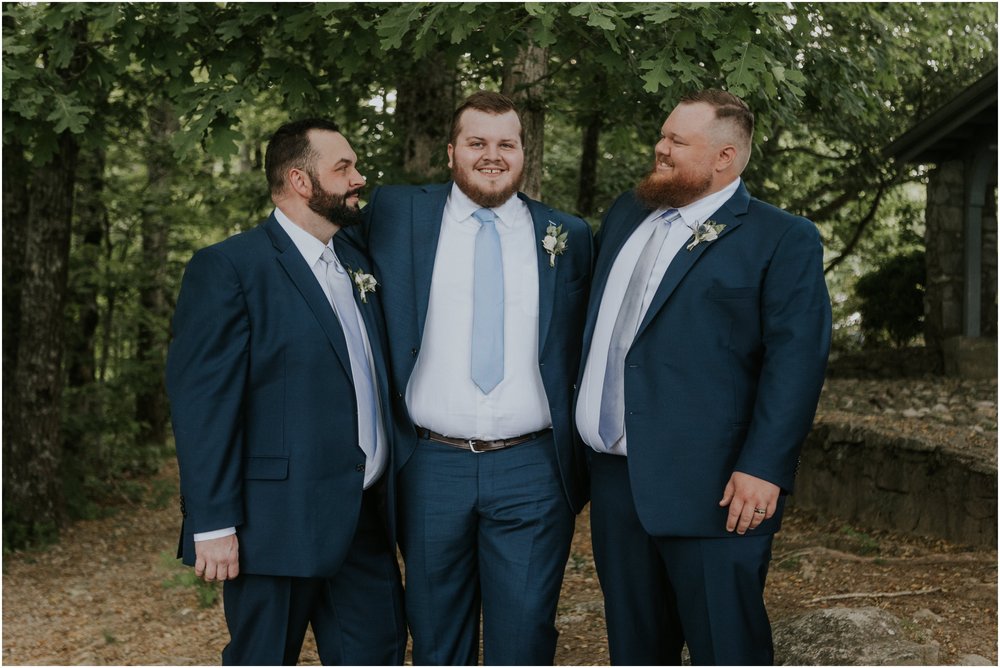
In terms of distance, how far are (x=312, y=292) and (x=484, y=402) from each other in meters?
0.68

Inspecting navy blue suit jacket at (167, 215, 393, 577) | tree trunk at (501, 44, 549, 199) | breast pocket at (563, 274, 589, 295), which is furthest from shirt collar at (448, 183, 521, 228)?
tree trunk at (501, 44, 549, 199)

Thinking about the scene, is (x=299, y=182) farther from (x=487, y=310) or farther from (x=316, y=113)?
(x=316, y=113)

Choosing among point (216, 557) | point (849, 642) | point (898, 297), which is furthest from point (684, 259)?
point (898, 297)

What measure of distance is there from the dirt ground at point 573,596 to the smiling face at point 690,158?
2511mm

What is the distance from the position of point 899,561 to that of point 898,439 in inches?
53.4

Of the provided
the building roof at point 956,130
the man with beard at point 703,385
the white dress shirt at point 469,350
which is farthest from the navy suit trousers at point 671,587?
the building roof at point 956,130

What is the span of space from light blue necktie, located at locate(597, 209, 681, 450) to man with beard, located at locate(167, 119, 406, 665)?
2.44 feet

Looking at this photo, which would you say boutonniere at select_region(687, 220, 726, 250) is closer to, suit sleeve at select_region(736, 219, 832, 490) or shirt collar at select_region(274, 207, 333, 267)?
suit sleeve at select_region(736, 219, 832, 490)

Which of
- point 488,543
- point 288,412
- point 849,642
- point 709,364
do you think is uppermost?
point 709,364

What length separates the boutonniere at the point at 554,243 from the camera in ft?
11.8

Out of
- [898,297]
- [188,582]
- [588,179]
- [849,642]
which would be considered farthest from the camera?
[898,297]

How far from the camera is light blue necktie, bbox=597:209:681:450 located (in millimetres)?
3385

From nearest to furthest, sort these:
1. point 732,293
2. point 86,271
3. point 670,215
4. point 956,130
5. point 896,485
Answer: point 732,293 → point 670,215 → point 896,485 → point 86,271 → point 956,130

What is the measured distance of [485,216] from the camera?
3.64 meters
